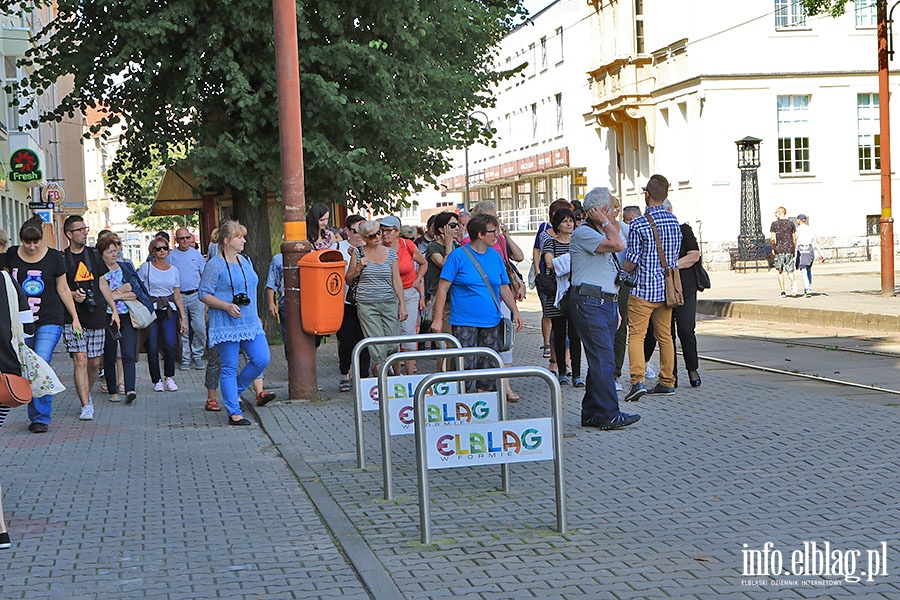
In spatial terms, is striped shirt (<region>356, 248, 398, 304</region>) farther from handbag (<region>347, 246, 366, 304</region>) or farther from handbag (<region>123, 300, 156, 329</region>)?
handbag (<region>123, 300, 156, 329</region>)

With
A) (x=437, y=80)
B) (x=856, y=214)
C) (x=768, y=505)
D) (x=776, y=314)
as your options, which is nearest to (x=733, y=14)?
(x=856, y=214)

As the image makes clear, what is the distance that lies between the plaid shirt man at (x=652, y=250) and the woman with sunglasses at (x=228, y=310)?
3376mm

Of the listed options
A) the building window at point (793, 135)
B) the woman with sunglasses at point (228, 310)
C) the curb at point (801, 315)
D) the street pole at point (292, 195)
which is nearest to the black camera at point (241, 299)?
the woman with sunglasses at point (228, 310)

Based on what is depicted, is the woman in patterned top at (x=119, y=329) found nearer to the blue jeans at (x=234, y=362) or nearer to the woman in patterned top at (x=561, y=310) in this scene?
the blue jeans at (x=234, y=362)

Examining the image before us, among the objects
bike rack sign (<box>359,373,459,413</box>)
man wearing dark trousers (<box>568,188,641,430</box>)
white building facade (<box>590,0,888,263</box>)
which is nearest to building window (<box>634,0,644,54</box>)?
white building facade (<box>590,0,888,263</box>)

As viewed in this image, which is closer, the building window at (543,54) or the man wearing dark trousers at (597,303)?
the man wearing dark trousers at (597,303)

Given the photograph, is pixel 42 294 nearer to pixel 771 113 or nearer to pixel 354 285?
pixel 354 285

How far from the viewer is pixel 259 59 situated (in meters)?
19.4

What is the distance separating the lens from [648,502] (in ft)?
24.3

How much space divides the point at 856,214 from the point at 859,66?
478 cm

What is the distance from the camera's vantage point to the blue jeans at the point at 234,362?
11.6 m

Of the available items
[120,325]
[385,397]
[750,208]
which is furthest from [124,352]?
[750,208]

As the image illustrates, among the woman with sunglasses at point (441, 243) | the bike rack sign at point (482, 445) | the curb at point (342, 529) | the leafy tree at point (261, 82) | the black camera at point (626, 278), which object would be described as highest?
the leafy tree at point (261, 82)

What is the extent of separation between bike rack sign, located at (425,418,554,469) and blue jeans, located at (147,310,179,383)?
28.0 feet
